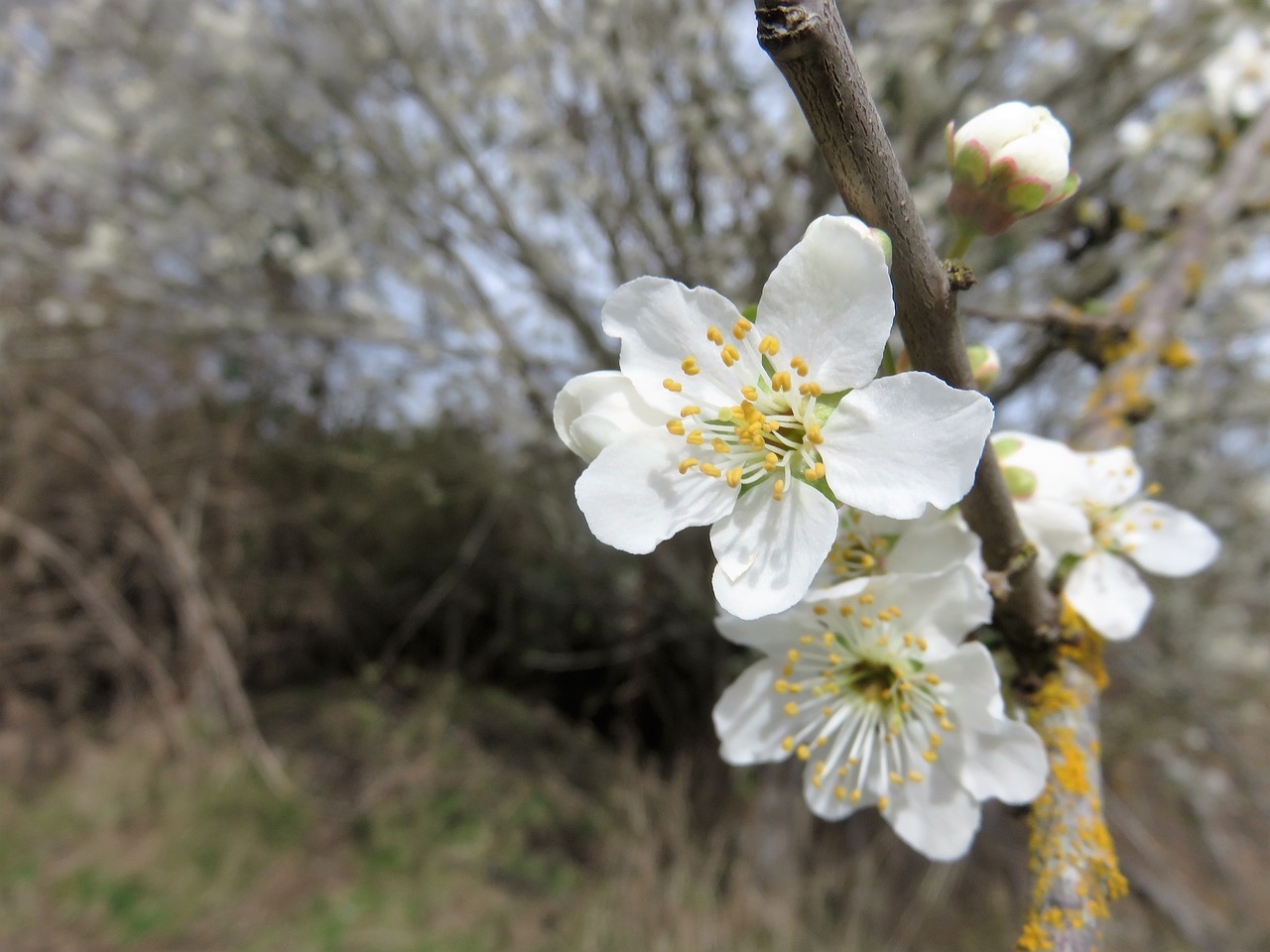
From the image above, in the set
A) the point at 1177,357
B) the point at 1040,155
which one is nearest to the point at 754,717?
the point at 1040,155

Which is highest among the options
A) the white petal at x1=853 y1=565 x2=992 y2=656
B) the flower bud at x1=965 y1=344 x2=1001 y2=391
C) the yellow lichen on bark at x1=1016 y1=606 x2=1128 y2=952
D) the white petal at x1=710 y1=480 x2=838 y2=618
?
the flower bud at x1=965 y1=344 x2=1001 y2=391

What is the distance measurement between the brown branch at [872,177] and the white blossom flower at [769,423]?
0.06 feet

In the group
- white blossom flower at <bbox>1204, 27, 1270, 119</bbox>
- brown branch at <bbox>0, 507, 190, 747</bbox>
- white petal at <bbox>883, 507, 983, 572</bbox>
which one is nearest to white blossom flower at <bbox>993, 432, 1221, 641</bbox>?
white petal at <bbox>883, 507, 983, 572</bbox>

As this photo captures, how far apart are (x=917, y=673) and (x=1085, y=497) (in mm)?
235

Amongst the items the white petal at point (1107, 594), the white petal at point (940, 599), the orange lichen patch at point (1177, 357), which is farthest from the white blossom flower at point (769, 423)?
the orange lichen patch at point (1177, 357)

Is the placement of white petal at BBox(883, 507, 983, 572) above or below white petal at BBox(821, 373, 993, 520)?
below

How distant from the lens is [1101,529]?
76 cm

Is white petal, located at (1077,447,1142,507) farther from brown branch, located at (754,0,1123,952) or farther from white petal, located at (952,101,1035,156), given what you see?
white petal, located at (952,101,1035,156)

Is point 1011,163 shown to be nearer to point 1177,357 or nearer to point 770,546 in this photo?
point 770,546

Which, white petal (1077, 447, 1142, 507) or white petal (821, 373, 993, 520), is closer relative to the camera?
white petal (821, 373, 993, 520)

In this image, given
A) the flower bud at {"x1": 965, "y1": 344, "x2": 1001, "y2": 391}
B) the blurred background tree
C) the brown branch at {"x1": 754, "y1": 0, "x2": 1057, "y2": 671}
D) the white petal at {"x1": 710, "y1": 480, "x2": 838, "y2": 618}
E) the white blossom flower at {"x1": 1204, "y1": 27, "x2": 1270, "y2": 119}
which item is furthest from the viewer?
the blurred background tree

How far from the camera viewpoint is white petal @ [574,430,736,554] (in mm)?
520

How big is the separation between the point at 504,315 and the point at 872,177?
263 cm

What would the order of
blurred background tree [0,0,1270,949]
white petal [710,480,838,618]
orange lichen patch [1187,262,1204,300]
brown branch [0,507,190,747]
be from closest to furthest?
white petal [710,480,838,618] → orange lichen patch [1187,262,1204,300] → blurred background tree [0,0,1270,949] → brown branch [0,507,190,747]
